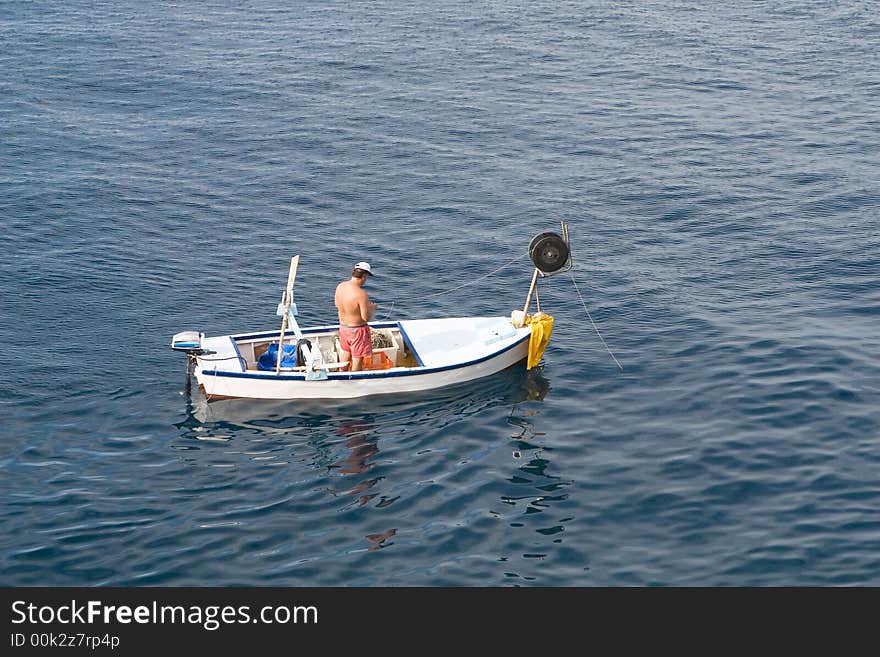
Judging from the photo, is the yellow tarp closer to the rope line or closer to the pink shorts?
A: the pink shorts

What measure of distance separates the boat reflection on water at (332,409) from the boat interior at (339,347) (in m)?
0.91

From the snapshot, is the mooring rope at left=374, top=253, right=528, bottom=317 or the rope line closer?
the mooring rope at left=374, top=253, right=528, bottom=317

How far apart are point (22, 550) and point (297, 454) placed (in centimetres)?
508

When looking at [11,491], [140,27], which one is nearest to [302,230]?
[11,491]

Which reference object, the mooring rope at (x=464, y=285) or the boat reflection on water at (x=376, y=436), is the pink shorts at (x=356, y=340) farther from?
the mooring rope at (x=464, y=285)

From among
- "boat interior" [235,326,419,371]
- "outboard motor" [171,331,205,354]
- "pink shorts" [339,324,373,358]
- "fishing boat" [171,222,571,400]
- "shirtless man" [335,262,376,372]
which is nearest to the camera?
"outboard motor" [171,331,205,354]

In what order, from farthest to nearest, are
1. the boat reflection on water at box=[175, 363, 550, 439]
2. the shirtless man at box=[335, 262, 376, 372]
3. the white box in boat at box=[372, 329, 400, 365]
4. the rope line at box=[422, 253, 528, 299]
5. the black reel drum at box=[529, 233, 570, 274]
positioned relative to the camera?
the rope line at box=[422, 253, 528, 299] → the white box in boat at box=[372, 329, 400, 365] → the black reel drum at box=[529, 233, 570, 274] → the shirtless man at box=[335, 262, 376, 372] → the boat reflection on water at box=[175, 363, 550, 439]

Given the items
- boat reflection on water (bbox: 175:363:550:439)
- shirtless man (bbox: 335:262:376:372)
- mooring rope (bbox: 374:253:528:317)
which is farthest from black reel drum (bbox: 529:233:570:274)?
mooring rope (bbox: 374:253:528:317)

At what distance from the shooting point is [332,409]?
2198 cm

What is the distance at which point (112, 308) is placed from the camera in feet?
87.1

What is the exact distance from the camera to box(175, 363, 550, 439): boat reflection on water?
2144 centimetres

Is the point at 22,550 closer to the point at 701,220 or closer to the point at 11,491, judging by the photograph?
the point at 11,491

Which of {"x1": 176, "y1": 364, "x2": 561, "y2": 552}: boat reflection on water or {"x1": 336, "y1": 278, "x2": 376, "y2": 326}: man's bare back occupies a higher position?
{"x1": 336, "y1": 278, "x2": 376, "y2": 326}: man's bare back

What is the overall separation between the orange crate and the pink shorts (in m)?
0.20
